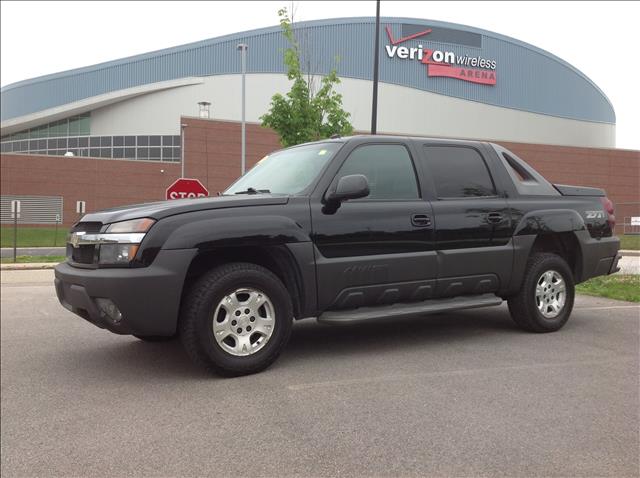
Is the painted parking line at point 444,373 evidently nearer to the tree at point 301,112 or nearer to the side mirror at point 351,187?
the side mirror at point 351,187

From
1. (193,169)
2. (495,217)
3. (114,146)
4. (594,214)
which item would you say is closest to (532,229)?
(495,217)

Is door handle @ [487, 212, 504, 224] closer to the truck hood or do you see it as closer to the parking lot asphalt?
the parking lot asphalt

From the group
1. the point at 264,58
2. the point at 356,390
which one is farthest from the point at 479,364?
the point at 264,58

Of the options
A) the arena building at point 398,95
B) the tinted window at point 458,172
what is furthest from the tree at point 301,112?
the arena building at point 398,95

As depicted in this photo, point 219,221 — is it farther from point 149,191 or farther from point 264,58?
point 264,58

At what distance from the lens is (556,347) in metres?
5.27

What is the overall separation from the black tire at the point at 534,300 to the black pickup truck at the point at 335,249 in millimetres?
16

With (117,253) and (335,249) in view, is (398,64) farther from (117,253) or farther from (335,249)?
(117,253)

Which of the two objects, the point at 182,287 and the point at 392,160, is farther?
the point at 392,160

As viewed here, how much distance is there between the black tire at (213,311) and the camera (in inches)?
162

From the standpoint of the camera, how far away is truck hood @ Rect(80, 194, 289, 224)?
4.15 metres

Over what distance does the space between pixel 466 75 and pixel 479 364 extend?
4833 centimetres

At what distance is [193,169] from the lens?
40.3m

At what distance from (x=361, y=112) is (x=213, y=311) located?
4747 centimetres
